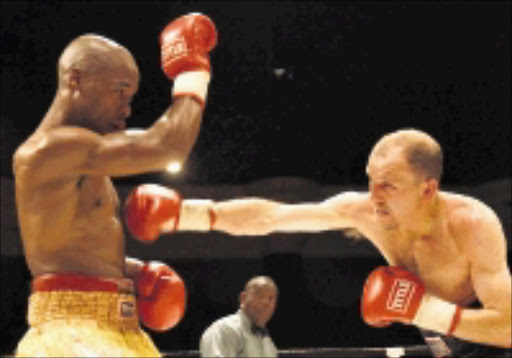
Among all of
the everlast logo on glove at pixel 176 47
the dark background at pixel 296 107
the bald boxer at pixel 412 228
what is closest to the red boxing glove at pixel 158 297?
the bald boxer at pixel 412 228

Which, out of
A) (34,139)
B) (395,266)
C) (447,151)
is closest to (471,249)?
(395,266)

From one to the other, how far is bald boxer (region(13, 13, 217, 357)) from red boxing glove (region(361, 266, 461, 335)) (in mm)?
719

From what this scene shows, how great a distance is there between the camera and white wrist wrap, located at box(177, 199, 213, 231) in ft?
7.39

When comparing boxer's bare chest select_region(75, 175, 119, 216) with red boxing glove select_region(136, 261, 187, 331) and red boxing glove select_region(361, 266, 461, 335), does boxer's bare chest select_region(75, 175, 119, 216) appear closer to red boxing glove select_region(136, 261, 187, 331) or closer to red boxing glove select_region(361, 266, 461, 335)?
red boxing glove select_region(136, 261, 187, 331)

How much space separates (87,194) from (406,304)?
3.21ft

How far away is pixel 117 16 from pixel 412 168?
129 inches

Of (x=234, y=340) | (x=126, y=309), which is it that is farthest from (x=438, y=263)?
(x=234, y=340)

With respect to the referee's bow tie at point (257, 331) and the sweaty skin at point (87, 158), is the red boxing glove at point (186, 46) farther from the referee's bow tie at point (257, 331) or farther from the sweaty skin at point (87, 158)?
the referee's bow tie at point (257, 331)

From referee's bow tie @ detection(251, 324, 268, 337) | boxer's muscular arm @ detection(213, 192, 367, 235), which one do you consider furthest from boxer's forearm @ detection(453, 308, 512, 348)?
referee's bow tie @ detection(251, 324, 268, 337)

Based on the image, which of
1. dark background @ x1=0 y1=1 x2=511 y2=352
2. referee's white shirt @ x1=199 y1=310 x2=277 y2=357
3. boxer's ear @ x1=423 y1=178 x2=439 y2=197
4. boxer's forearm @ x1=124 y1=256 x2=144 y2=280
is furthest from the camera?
dark background @ x1=0 y1=1 x2=511 y2=352

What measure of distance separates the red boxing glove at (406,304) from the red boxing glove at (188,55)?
78 centimetres

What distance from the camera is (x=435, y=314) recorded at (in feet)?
7.37

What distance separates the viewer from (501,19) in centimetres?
526

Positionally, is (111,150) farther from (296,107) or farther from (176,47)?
(296,107)
